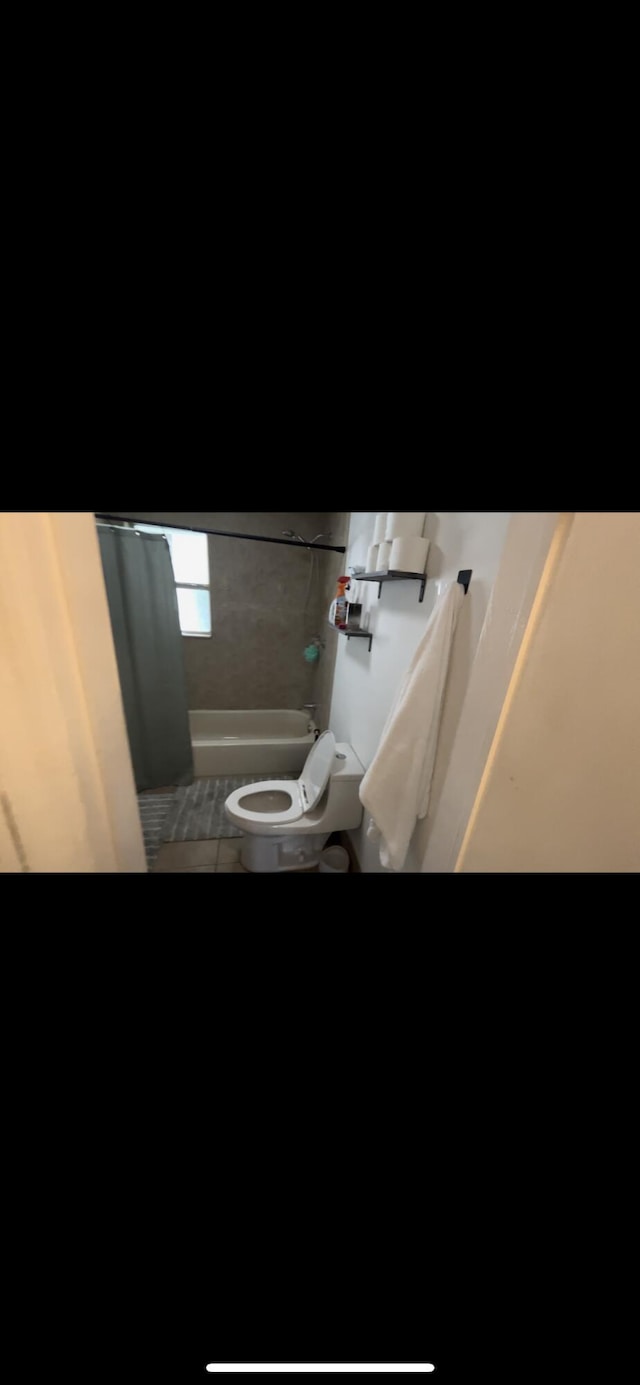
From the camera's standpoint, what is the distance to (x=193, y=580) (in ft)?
8.64

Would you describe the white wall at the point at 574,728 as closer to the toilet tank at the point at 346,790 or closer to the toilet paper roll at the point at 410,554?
the toilet paper roll at the point at 410,554

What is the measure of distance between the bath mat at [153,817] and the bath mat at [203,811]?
3 centimetres

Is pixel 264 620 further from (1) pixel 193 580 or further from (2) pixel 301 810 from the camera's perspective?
(2) pixel 301 810

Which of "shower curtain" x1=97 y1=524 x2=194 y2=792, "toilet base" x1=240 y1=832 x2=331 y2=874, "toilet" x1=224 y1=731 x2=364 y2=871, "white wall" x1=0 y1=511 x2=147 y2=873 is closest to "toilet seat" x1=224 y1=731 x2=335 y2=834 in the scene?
"toilet" x1=224 y1=731 x2=364 y2=871

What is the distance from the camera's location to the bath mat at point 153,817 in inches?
75.9

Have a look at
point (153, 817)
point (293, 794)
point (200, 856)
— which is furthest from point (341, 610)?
point (153, 817)

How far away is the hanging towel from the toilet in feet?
1.64

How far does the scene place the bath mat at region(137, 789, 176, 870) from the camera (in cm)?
193
